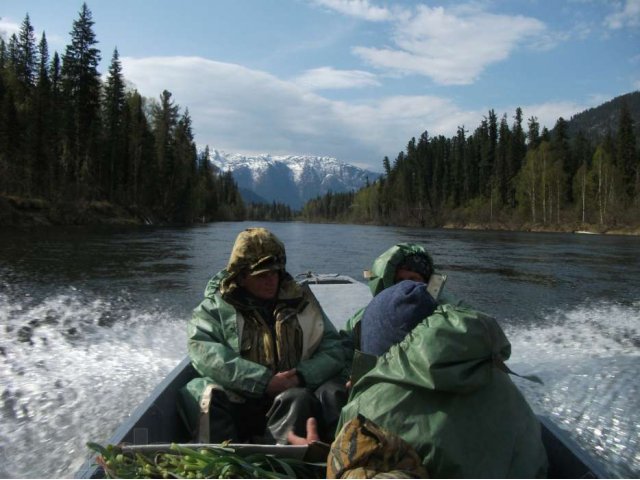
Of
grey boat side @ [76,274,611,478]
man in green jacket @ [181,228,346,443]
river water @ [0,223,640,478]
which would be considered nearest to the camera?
grey boat side @ [76,274,611,478]

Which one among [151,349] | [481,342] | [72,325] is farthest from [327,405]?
[72,325]

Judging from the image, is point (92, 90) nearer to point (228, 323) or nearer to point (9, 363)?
point (9, 363)

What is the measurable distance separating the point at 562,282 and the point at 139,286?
12.1 meters

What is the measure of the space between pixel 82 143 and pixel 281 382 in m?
52.6

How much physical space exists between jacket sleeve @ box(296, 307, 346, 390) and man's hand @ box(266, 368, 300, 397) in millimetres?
83

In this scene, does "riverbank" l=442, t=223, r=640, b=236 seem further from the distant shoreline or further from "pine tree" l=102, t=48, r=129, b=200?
"pine tree" l=102, t=48, r=129, b=200

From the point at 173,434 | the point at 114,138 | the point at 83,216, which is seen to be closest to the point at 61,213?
the point at 83,216

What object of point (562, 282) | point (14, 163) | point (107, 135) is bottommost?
point (562, 282)

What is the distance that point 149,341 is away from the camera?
8.00 metres

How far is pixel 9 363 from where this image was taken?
6.56 m

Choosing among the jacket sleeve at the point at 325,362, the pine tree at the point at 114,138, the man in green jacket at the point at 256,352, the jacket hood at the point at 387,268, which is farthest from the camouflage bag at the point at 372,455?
the pine tree at the point at 114,138

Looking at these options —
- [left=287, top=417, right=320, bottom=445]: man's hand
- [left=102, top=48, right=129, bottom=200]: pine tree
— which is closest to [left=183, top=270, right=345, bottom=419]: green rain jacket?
[left=287, top=417, right=320, bottom=445]: man's hand

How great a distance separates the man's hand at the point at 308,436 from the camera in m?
2.89

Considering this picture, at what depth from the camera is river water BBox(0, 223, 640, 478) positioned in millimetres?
4727
